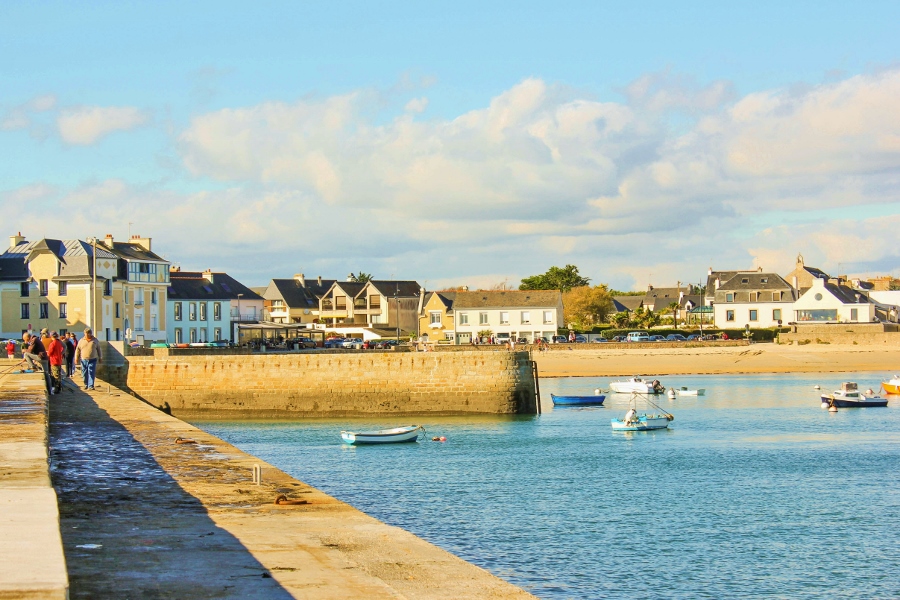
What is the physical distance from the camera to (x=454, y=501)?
24875 mm

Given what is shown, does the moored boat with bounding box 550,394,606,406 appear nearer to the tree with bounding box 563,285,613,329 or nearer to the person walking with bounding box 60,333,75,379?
the person walking with bounding box 60,333,75,379

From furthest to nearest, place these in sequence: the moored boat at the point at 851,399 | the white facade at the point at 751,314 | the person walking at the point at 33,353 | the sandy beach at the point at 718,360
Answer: the white facade at the point at 751,314 < the sandy beach at the point at 718,360 < the moored boat at the point at 851,399 < the person walking at the point at 33,353

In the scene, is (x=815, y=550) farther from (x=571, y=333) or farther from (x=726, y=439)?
(x=571, y=333)

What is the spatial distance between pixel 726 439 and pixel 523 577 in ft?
76.2

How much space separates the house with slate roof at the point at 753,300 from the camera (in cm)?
10619

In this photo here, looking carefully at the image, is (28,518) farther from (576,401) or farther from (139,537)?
(576,401)

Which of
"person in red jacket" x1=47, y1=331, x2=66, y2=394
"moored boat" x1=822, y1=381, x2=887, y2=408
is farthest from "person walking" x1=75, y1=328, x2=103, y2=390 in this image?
"moored boat" x1=822, y1=381, x2=887, y2=408

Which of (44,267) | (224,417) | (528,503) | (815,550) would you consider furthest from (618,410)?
(44,267)


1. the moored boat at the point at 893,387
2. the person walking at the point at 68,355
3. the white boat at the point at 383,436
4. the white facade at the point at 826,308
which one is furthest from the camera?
the white facade at the point at 826,308

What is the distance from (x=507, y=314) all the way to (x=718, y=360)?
998 inches

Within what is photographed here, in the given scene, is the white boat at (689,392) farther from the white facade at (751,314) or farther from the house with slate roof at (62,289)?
the white facade at (751,314)

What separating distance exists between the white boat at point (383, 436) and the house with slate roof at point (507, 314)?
64.3 meters

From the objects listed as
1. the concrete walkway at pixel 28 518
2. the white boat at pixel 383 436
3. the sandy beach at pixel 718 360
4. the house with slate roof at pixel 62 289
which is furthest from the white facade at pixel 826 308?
the concrete walkway at pixel 28 518

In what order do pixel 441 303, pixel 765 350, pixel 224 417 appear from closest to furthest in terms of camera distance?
pixel 224 417 < pixel 765 350 < pixel 441 303
